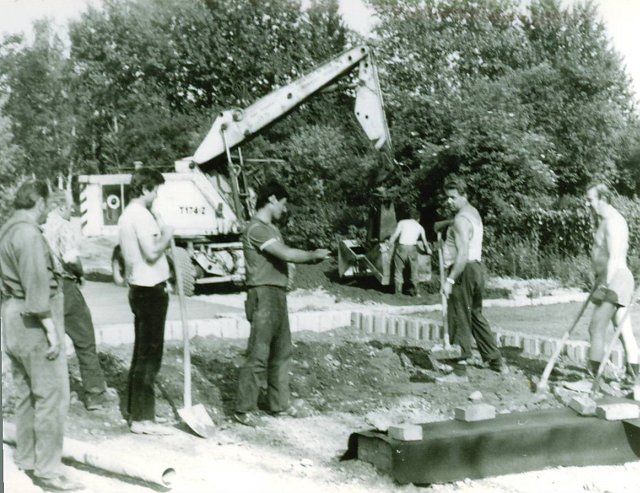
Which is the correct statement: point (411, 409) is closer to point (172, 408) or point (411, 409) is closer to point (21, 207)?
point (172, 408)

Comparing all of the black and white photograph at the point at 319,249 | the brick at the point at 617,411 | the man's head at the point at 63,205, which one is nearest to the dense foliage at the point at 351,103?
the black and white photograph at the point at 319,249

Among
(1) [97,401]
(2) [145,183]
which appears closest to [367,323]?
(1) [97,401]

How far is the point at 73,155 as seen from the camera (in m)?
4.67

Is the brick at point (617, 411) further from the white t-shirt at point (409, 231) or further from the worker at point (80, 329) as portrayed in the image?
the white t-shirt at point (409, 231)

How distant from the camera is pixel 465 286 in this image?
16.1 ft

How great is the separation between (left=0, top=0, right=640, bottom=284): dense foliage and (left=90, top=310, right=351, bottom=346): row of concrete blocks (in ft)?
3.68

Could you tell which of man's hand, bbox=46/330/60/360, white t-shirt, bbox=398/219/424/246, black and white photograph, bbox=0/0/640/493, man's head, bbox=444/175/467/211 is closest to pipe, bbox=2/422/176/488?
black and white photograph, bbox=0/0/640/493

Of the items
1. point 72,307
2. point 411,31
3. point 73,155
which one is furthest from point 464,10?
point 72,307

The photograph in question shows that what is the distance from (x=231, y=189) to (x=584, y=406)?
5627mm

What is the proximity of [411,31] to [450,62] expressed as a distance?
115 centimetres

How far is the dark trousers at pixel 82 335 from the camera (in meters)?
4.02

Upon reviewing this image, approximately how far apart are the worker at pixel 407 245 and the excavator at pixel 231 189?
7.0 inches

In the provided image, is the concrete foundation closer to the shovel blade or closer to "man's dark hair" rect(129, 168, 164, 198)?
the shovel blade

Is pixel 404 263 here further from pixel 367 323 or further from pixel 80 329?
pixel 80 329
